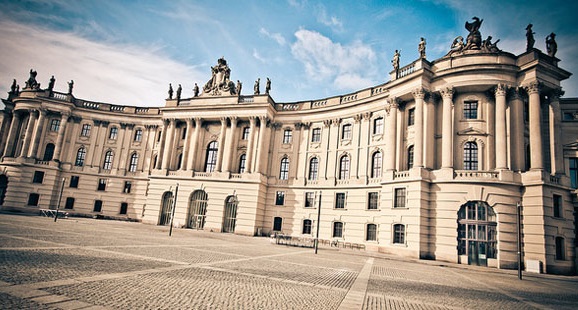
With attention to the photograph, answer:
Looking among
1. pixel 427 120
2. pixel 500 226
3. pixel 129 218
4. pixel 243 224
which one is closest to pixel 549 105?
pixel 427 120

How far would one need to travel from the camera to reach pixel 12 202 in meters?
46.9

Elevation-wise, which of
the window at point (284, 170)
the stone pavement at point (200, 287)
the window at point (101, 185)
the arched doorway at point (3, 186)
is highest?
the window at point (284, 170)

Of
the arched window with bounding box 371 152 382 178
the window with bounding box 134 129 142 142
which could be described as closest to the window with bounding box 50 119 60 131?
the window with bounding box 134 129 142 142

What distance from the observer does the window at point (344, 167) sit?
1571 inches

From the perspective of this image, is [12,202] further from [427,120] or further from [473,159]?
[473,159]

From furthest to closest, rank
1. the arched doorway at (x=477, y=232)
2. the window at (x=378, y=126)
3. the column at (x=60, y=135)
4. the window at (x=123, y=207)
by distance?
1. the window at (x=123, y=207)
2. the column at (x=60, y=135)
3. the window at (x=378, y=126)
4. the arched doorway at (x=477, y=232)

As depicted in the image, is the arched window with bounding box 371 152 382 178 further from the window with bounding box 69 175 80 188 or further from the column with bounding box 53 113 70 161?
the column with bounding box 53 113 70 161

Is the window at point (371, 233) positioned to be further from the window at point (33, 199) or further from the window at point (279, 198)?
the window at point (33, 199)

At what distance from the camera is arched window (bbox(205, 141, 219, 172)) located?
4619 cm

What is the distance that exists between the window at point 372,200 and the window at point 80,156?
45.7 meters

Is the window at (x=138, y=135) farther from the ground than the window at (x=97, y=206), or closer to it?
farther from the ground

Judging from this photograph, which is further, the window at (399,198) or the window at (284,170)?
the window at (284,170)

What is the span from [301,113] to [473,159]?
72.4 feet

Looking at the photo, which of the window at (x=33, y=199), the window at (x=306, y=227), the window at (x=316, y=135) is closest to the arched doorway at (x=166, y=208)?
the window at (x=306, y=227)
